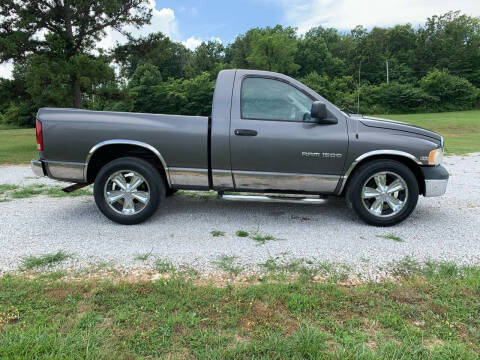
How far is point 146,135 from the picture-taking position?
4387 millimetres

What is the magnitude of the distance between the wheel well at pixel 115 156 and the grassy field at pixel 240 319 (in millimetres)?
1864

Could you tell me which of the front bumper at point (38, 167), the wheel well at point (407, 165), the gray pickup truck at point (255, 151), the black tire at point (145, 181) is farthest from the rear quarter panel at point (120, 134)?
the wheel well at point (407, 165)

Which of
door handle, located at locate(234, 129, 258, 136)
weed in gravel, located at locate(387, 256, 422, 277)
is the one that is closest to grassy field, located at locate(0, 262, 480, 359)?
weed in gravel, located at locate(387, 256, 422, 277)

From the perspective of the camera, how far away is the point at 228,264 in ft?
11.1

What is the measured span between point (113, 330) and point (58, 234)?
2362 millimetres

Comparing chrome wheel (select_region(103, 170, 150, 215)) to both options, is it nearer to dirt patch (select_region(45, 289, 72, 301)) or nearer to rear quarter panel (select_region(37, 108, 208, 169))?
rear quarter panel (select_region(37, 108, 208, 169))

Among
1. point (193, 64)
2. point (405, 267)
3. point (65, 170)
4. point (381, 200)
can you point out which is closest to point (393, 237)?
point (381, 200)

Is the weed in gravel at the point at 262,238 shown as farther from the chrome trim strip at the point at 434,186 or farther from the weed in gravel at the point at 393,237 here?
the chrome trim strip at the point at 434,186

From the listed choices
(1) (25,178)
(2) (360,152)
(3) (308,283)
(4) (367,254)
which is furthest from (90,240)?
(1) (25,178)

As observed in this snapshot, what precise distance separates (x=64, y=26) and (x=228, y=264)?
57.4 ft

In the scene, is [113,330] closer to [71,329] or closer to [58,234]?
[71,329]

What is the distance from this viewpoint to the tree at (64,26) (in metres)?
14.9

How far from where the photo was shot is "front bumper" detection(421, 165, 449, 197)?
14.4 ft

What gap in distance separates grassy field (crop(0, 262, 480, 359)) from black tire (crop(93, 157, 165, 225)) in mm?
1444
